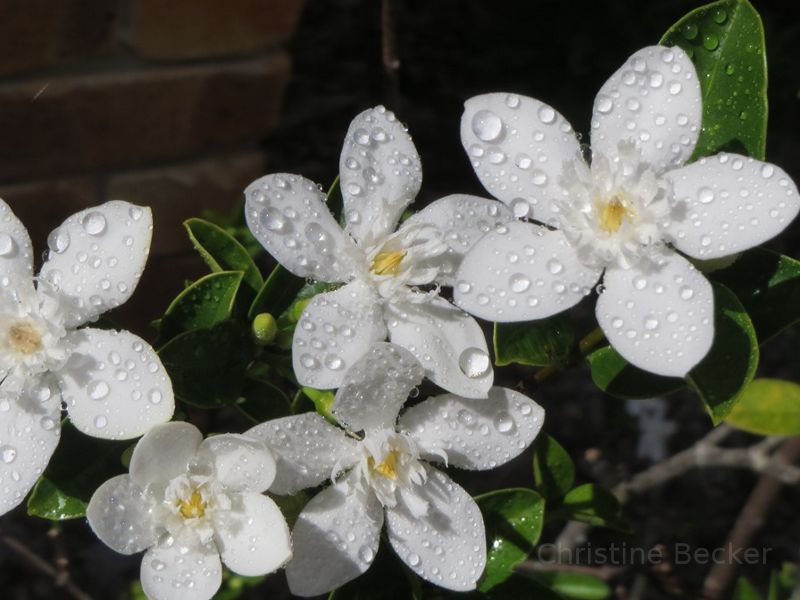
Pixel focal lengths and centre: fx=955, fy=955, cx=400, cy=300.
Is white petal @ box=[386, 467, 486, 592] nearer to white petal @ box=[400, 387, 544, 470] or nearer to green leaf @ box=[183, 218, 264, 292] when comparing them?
white petal @ box=[400, 387, 544, 470]

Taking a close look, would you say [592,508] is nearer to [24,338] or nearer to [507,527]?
[507,527]

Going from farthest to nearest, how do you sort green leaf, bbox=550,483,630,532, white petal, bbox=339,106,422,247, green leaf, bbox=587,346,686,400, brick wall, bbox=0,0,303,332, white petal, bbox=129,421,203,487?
brick wall, bbox=0,0,303,332
green leaf, bbox=550,483,630,532
green leaf, bbox=587,346,686,400
white petal, bbox=339,106,422,247
white petal, bbox=129,421,203,487

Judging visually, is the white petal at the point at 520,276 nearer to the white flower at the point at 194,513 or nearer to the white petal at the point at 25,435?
the white flower at the point at 194,513

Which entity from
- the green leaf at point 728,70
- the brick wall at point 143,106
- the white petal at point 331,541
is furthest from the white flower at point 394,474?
the brick wall at point 143,106

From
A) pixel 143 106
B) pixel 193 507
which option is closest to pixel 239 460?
pixel 193 507

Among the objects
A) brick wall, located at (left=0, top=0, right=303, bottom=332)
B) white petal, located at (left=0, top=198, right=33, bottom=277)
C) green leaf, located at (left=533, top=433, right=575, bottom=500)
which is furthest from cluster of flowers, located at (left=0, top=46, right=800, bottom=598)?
brick wall, located at (left=0, top=0, right=303, bottom=332)

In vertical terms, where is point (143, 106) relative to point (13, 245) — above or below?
below
